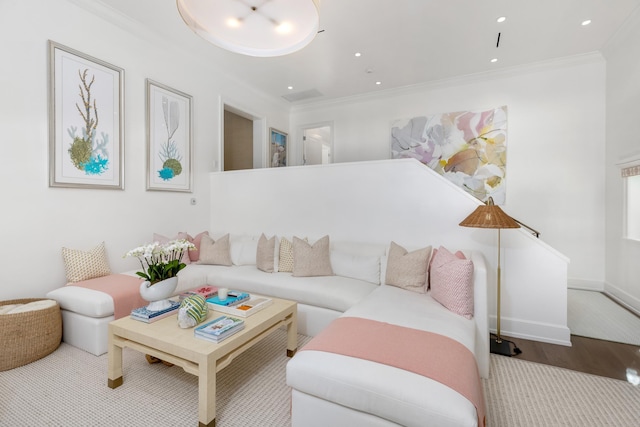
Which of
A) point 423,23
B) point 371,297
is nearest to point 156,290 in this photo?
point 371,297

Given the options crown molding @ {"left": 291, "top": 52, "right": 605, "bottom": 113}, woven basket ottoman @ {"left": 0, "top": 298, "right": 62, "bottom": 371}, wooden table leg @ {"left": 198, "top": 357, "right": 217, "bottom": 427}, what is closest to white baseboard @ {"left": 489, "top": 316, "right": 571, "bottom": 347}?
wooden table leg @ {"left": 198, "top": 357, "right": 217, "bottom": 427}

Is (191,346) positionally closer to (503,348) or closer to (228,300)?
(228,300)

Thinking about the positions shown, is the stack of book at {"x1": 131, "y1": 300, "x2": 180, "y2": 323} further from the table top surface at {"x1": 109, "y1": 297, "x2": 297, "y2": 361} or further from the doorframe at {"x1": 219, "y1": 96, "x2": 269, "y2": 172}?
the doorframe at {"x1": 219, "y1": 96, "x2": 269, "y2": 172}

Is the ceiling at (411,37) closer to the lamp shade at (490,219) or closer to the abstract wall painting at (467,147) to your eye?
the abstract wall painting at (467,147)

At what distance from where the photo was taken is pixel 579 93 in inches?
164

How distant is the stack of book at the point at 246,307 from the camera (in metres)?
2.09

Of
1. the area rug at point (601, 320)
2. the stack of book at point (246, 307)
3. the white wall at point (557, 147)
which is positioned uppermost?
the white wall at point (557, 147)

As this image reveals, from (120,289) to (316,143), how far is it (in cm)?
544

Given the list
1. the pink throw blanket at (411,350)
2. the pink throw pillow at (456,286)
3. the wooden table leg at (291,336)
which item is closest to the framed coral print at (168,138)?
the wooden table leg at (291,336)

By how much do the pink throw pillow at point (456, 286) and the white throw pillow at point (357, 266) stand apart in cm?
78

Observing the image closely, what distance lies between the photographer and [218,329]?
1.75m

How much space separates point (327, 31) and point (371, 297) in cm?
313

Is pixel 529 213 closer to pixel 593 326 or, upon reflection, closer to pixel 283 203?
pixel 593 326

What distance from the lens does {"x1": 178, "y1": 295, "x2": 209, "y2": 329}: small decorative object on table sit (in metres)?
1.85
